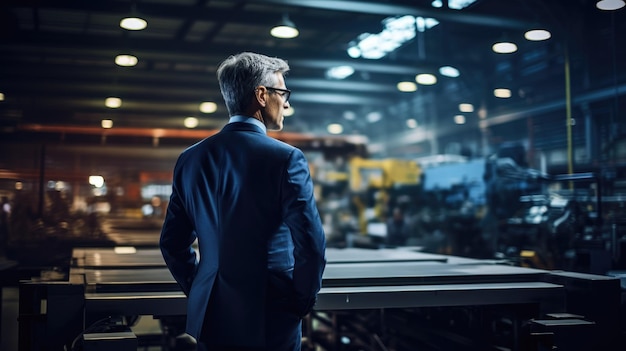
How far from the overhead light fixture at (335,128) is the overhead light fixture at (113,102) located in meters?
3.11

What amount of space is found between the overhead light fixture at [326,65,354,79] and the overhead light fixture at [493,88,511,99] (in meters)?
2.08

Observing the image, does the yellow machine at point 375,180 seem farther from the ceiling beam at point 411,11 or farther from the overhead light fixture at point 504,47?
the ceiling beam at point 411,11

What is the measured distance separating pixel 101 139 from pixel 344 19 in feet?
9.70

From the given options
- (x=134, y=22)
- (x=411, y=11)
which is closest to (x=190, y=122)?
(x=134, y=22)

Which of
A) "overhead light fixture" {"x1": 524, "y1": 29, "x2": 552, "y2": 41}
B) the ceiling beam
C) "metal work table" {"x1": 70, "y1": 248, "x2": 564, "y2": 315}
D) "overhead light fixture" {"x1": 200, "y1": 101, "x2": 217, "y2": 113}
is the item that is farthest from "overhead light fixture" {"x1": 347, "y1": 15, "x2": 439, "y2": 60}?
"metal work table" {"x1": 70, "y1": 248, "x2": 564, "y2": 315}

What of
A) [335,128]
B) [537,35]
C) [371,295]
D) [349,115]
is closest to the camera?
[371,295]

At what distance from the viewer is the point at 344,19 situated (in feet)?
23.0

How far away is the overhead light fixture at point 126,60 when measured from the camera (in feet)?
22.6

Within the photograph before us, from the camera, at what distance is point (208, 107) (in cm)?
817

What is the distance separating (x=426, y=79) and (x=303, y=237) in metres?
6.89

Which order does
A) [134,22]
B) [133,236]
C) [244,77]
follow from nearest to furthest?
[244,77] < [134,22] < [133,236]

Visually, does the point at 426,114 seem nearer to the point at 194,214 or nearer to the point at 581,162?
the point at 581,162

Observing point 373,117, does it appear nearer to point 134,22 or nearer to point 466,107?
point 466,107

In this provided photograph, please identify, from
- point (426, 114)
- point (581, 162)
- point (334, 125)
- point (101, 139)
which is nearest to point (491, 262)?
point (581, 162)
